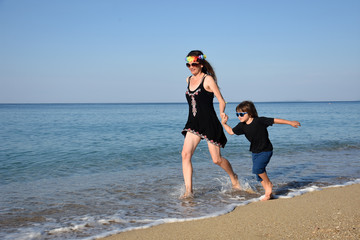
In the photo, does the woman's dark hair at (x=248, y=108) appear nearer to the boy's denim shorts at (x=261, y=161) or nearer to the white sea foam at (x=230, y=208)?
the boy's denim shorts at (x=261, y=161)

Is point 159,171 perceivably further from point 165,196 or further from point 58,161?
point 58,161

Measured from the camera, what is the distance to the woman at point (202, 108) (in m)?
4.89

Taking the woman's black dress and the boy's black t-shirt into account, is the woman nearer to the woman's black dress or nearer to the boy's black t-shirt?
the woman's black dress

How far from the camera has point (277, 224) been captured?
11.8 ft

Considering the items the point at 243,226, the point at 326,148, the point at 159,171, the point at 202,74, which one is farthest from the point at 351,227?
the point at 326,148

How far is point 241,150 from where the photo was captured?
10.7 metres

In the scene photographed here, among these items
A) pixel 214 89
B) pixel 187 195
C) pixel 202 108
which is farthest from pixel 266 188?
pixel 214 89

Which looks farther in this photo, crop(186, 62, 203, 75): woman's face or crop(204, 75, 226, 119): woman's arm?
crop(186, 62, 203, 75): woman's face

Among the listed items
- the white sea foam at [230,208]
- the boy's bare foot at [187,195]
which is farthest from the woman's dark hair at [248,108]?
the boy's bare foot at [187,195]

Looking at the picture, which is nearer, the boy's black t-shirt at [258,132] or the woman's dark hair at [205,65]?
the boy's black t-shirt at [258,132]

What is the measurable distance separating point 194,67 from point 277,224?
2467 millimetres

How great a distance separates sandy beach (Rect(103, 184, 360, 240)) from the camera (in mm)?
3258

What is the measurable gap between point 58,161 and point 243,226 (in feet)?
21.7

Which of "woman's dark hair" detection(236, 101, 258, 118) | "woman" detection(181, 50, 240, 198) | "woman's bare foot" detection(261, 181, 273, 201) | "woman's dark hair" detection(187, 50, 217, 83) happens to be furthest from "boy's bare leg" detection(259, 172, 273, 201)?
"woman's dark hair" detection(187, 50, 217, 83)
